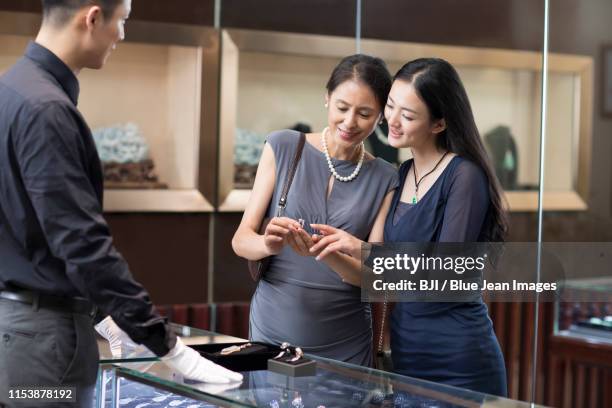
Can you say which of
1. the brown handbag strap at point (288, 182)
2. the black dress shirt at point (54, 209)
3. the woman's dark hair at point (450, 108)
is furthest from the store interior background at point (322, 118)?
the black dress shirt at point (54, 209)

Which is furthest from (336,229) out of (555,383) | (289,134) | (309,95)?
(309,95)

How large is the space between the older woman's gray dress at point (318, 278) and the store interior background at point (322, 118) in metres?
0.87

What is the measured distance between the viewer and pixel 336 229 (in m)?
2.78

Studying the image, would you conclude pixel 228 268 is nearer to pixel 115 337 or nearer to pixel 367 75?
pixel 367 75

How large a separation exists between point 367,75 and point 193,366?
117 cm

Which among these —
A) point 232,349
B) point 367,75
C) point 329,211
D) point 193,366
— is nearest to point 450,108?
point 367,75

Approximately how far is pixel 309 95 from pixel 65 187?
3.06 metres

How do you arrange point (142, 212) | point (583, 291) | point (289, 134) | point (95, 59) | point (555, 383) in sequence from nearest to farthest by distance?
point (95, 59) < point (289, 134) < point (583, 291) < point (555, 383) < point (142, 212)

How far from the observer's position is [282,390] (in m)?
2.13

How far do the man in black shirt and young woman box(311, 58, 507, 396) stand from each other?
0.80 metres

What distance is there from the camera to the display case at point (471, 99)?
337 cm

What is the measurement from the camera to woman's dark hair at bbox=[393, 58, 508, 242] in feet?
8.84

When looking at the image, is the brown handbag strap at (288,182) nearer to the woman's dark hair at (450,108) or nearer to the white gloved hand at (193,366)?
the woman's dark hair at (450,108)

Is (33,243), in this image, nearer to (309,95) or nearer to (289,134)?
(289,134)
